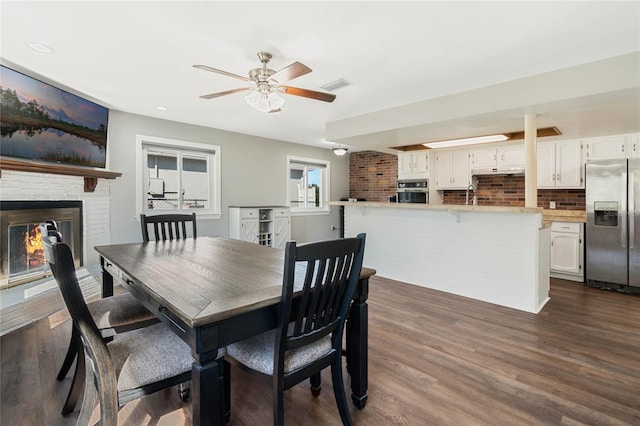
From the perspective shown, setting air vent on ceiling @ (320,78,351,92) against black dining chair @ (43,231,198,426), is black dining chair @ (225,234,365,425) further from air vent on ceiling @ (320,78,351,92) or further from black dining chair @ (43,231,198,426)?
air vent on ceiling @ (320,78,351,92)

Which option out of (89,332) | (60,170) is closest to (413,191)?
(60,170)

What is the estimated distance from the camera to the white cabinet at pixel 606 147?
4.22 meters

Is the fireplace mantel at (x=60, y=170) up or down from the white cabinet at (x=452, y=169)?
down

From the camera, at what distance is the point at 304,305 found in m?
1.28

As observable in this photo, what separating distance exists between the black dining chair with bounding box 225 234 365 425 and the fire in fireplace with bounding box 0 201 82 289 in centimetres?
276

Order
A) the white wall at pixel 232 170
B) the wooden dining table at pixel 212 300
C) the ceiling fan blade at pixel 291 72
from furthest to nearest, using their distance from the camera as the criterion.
Result: the white wall at pixel 232 170 → the ceiling fan blade at pixel 291 72 → the wooden dining table at pixel 212 300

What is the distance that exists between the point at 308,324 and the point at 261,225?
4312 mm

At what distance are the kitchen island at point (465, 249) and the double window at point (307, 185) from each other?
6.28 feet

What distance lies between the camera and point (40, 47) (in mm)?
2307

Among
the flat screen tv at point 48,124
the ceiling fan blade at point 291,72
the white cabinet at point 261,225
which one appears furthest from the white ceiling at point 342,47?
the white cabinet at point 261,225

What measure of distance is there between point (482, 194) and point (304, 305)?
211 inches

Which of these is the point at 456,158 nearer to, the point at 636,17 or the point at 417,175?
the point at 417,175

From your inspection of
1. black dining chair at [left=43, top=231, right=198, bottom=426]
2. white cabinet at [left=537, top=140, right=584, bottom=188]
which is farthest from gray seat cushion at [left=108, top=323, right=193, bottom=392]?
white cabinet at [left=537, top=140, right=584, bottom=188]

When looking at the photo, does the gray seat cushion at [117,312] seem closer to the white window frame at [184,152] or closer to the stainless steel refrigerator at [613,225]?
the white window frame at [184,152]
